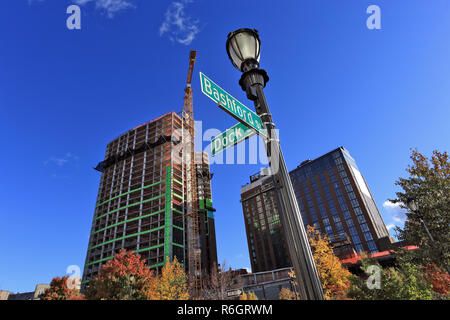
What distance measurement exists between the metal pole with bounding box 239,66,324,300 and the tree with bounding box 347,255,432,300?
740 inches

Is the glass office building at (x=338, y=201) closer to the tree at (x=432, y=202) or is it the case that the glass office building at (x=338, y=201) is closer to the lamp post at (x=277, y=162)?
the tree at (x=432, y=202)

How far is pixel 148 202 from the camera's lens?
76.2 meters

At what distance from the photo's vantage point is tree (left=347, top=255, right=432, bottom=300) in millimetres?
16670

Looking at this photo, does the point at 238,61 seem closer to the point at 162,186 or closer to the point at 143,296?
the point at 143,296

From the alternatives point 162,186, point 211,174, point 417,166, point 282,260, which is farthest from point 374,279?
point 211,174

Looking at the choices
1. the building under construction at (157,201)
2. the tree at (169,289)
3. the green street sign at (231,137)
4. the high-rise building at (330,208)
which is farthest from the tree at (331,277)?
the high-rise building at (330,208)

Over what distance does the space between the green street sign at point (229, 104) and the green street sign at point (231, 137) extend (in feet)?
0.55

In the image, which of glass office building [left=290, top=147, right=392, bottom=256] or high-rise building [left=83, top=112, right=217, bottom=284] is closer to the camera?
high-rise building [left=83, top=112, right=217, bottom=284]

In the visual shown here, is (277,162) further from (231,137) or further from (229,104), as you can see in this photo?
(229,104)

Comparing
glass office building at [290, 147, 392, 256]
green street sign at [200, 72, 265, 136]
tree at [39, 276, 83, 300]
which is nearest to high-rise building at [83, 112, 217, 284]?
tree at [39, 276, 83, 300]

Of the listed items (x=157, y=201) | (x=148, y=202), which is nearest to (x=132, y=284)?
(x=157, y=201)

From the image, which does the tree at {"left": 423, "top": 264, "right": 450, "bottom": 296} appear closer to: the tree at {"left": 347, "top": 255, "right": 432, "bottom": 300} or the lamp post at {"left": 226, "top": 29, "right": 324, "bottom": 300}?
the tree at {"left": 347, "top": 255, "right": 432, "bottom": 300}

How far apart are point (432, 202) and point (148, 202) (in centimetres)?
7257

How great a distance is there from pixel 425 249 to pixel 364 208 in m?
77.2
